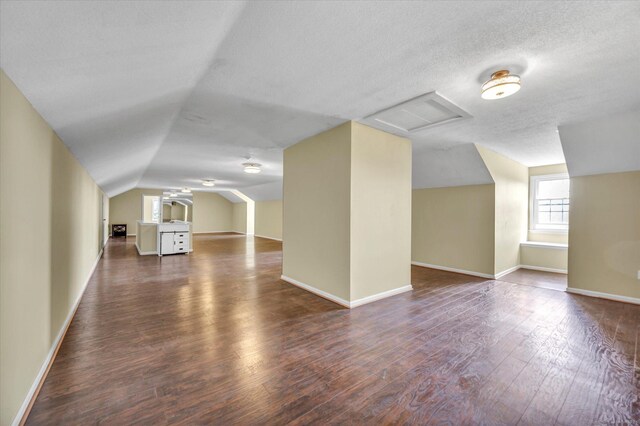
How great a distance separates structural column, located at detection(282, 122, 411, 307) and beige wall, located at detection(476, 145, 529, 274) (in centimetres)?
192

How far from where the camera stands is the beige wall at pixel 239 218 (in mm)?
14092

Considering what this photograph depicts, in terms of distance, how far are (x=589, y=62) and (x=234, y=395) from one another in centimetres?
356

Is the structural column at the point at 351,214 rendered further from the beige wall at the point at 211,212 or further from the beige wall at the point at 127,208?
the beige wall at the point at 211,212

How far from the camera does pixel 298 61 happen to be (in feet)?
6.55

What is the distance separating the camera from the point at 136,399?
1.72 meters

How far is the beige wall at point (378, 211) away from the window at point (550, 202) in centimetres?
401

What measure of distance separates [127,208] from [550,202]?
15777mm

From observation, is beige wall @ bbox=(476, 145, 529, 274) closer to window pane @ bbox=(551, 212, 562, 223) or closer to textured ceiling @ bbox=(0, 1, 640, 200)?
window pane @ bbox=(551, 212, 562, 223)

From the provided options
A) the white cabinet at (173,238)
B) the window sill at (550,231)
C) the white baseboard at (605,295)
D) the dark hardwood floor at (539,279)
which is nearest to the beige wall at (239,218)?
the white cabinet at (173,238)

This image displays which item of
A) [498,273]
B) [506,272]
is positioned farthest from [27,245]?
[506,272]

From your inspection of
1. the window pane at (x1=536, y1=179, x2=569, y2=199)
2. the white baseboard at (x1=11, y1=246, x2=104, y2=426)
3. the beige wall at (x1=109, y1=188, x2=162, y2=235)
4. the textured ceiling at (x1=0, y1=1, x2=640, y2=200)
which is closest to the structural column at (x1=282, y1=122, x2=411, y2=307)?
the textured ceiling at (x1=0, y1=1, x2=640, y2=200)

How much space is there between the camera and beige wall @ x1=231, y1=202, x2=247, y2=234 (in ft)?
46.2

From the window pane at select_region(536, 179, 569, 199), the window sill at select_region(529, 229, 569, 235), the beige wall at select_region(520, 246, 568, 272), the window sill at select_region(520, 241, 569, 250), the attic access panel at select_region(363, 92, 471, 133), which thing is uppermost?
the attic access panel at select_region(363, 92, 471, 133)

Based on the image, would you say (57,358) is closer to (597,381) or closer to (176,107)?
(176,107)
